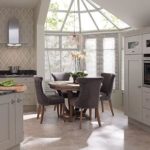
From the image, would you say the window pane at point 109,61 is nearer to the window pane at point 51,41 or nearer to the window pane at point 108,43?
the window pane at point 108,43

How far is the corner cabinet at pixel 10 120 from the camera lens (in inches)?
163

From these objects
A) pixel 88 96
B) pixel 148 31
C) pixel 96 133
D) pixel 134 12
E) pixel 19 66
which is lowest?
pixel 96 133

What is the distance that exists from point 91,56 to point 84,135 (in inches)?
151

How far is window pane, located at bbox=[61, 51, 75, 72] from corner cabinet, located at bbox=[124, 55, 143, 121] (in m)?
2.96

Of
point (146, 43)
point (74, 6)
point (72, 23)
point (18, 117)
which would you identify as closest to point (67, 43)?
point (72, 23)

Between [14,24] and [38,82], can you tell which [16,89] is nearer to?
[38,82]

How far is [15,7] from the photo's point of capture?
27.7 ft

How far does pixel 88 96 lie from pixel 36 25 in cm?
286

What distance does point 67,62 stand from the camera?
30.5 ft

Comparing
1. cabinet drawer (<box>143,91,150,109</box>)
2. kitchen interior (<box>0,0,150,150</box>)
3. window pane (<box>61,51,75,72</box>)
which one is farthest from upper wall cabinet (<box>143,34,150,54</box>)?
window pane (<box>61,51,75,72</box>)

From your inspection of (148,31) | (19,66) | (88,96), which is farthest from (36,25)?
(148,31)

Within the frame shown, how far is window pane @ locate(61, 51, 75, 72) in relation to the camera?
30.3 ft

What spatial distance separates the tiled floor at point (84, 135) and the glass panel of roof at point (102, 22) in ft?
9.45

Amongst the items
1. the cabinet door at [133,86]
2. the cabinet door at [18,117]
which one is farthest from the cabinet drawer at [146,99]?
the cabinet door at [18,117]
